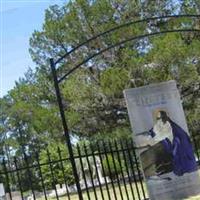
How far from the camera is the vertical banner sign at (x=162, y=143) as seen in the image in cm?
973

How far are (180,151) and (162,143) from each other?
1.42 ft

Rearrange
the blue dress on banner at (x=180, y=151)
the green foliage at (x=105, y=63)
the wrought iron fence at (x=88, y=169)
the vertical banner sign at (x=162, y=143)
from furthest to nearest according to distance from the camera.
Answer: the green foliage at (x=105, y=63) → the blue dress on banner at (x=180, y=151) → the vertical banner sign at (x=162, y=143) → the wrought iron fence at (x=88, y=169)

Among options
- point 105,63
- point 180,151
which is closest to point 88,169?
point 180,151

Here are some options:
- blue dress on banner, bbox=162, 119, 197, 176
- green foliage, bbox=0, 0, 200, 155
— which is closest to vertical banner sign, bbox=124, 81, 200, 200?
blue dress on banner, bbox=162, 119, 197, 176

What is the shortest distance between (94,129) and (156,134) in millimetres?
16532

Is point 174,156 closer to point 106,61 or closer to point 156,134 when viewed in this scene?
point 156,134

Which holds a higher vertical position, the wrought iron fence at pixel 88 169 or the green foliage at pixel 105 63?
the green foliage at pixel 105 63

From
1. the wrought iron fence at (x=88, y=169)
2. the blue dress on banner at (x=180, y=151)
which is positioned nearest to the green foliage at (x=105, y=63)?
the wrought iron fence at (x=88, y=169)

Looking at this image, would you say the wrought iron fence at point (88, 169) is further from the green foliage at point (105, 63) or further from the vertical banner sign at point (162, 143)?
the green foliage at point (105, 63)

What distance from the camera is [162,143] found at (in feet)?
32.6

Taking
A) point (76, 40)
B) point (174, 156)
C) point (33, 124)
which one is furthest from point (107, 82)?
point (174, 156)

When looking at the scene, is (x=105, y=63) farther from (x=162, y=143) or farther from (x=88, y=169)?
(x=162, y=143)

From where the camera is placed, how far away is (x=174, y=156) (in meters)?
10.0

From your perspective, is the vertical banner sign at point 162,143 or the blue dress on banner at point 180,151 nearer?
the vertical banner sign at point 162,143
